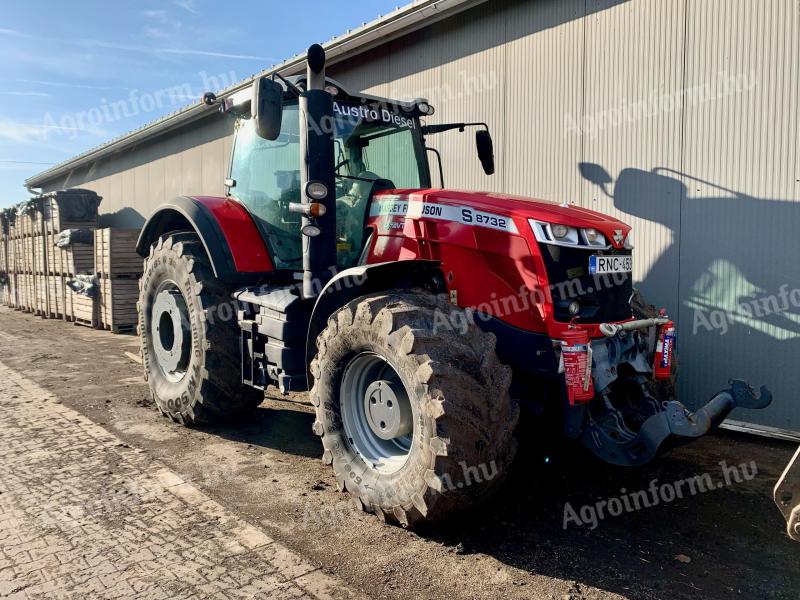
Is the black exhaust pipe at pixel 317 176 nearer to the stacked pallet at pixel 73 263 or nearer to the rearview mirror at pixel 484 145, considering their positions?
the rearview mirror at pixel 484 145

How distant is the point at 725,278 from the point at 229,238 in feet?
13.8

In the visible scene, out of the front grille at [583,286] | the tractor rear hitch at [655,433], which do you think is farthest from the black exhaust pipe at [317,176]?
the tractor rear hitch at [655,433]

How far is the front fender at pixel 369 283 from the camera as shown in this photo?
3.74 meters

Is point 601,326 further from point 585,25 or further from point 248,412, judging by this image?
point 585,25

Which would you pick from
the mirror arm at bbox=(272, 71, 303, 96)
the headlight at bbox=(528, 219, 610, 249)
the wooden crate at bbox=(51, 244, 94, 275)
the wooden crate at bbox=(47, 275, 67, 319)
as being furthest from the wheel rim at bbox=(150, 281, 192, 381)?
the wooden crate at bbox=(47, 275, 67, 319)

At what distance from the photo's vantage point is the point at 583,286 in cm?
367

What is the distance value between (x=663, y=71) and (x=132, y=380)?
6.50 metres

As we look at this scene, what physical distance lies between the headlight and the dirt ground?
1583 mm

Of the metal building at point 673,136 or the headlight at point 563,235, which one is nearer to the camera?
the headlight at point 563,235

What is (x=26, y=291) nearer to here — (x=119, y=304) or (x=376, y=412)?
(x=119, y=304)

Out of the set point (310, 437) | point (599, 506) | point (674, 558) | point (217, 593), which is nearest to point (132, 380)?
point (310, 437)

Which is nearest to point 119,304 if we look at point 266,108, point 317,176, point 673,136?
point 317,176

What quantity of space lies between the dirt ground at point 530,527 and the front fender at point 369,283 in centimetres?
108

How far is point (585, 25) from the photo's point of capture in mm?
6320
